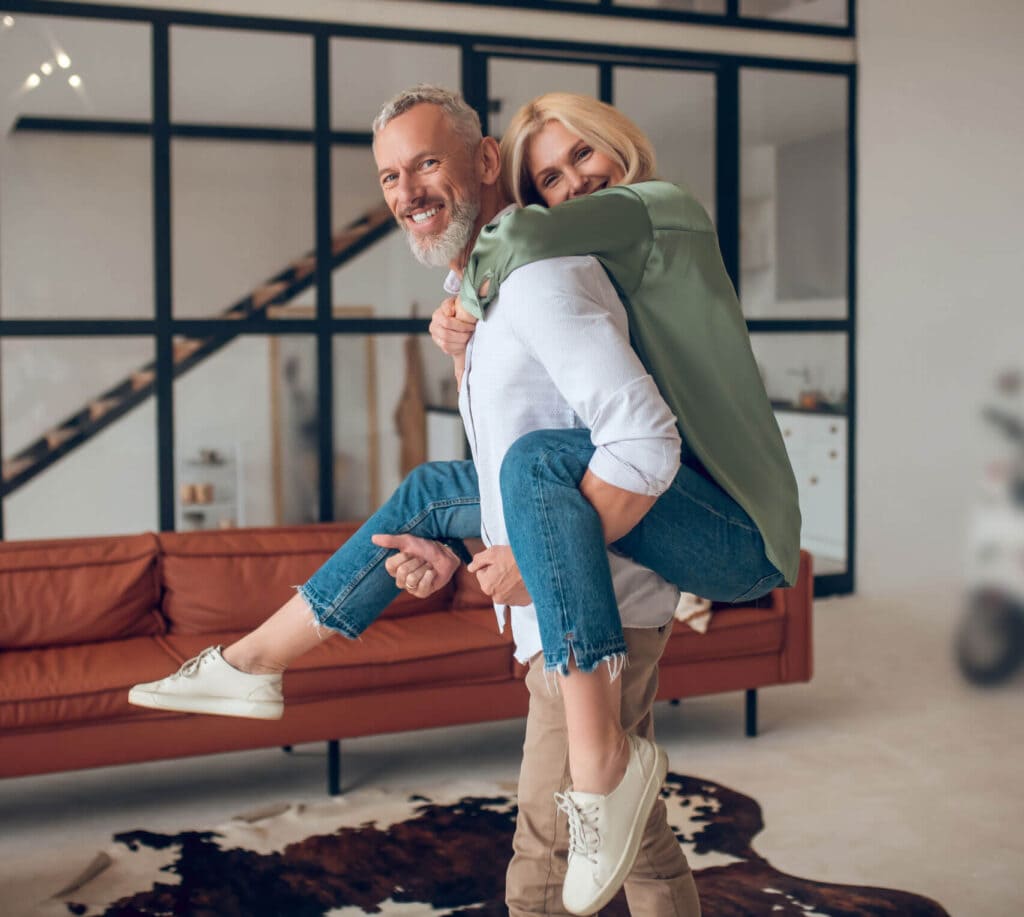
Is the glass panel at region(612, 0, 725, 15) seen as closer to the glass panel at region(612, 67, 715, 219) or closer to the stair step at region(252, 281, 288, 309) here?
the glass panel at region(612, 67, 715, 219)

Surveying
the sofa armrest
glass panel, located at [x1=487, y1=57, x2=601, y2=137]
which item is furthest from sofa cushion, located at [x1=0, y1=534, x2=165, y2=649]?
glass panel, located at [x1=487, y1=57, x2=601, y2=137]

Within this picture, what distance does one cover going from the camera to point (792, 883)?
304cm

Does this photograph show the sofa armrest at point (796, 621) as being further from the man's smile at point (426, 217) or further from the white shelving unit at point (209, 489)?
the man's smile at point (426, 217)

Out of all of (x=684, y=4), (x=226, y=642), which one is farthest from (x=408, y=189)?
(x=684, y=4)

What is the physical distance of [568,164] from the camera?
1.78 m

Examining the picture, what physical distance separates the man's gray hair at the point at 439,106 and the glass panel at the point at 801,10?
16.7ft

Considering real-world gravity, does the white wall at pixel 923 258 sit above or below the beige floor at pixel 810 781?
above

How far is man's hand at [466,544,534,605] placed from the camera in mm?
1661

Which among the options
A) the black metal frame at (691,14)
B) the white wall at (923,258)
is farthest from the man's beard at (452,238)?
the white wall at (923,258)

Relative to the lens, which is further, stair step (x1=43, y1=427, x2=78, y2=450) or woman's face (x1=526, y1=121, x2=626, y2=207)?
stair step (x1=43, y1=427, x2=78, y2=450)

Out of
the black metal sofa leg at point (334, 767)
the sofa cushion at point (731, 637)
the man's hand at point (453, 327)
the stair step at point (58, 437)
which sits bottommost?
the black metal sofa leg at point (334, 767)

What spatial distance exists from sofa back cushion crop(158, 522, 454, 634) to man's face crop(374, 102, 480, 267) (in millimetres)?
2164

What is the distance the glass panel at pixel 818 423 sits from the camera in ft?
21.5

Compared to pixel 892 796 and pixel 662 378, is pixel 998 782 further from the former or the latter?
pixel 662 378
